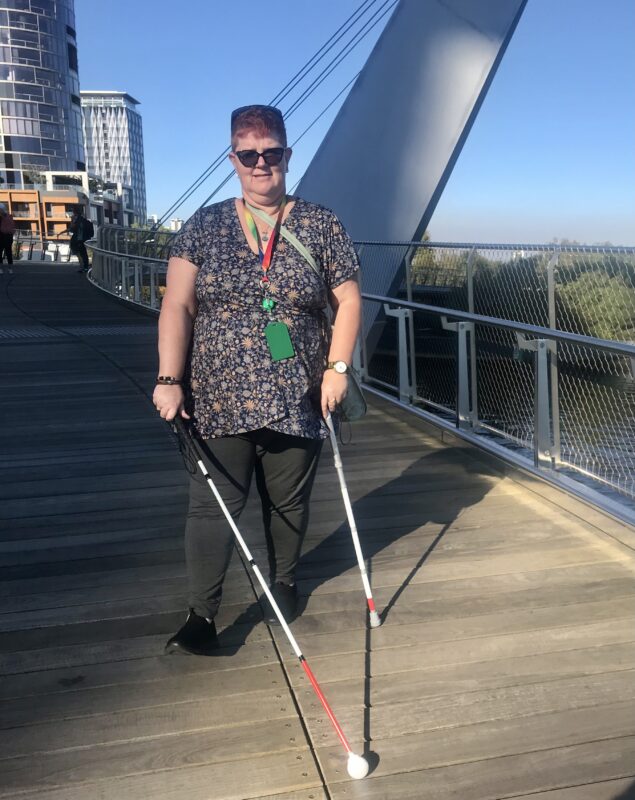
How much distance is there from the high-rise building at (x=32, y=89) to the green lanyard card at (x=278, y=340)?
5161 inches

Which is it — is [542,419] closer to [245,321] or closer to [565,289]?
[565,289]

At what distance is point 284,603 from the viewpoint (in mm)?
3037

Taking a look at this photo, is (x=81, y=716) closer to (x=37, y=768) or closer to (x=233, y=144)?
(x=37, y=768)

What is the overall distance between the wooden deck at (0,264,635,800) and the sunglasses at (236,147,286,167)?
1.52 metres

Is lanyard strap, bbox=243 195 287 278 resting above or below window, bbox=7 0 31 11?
below

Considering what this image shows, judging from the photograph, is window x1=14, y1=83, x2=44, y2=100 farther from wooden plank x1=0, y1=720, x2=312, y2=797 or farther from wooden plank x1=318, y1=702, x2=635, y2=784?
wooden plank x1=318, y1=702, x2=635, y2=784

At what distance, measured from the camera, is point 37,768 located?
7.25ft

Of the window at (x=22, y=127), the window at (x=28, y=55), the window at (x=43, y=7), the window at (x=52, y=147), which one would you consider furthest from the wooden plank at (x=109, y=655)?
the window at (x=43, y=7)

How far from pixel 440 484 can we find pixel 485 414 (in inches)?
54.9

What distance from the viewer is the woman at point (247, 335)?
266cm

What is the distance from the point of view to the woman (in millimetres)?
2656

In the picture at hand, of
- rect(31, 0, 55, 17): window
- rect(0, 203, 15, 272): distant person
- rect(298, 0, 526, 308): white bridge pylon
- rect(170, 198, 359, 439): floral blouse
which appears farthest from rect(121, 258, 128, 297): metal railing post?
rect(31, 0, 55, 17): window

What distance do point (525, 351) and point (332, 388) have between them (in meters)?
2.30

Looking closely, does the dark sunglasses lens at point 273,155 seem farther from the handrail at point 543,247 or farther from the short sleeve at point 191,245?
the handrail at point 543,247
